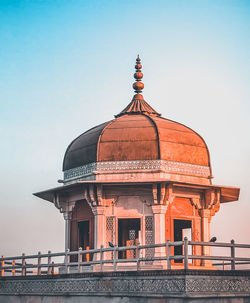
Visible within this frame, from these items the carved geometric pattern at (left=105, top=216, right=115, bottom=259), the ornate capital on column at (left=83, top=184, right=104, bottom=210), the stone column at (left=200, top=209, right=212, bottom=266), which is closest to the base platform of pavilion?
the carved geometric pattern at (left=105, top=216, right=115, bottom=259)

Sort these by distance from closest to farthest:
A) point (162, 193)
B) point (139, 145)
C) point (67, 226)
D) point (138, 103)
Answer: point (162, 193) → point (139, 145) → point (67, 226) → point (138, 103)

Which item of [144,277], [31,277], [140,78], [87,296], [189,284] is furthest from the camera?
[140,78]

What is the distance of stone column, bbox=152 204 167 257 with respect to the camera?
22.0 m

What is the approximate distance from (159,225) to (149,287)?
5.28 m

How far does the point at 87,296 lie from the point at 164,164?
6131 mm

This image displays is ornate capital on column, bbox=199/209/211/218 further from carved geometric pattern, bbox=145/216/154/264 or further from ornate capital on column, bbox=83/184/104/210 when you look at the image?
ornate capital on column, bbox=83/184/104/210

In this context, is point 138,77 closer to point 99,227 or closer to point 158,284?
point 99,227

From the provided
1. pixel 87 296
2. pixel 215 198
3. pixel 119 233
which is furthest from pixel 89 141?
pixel 87 296

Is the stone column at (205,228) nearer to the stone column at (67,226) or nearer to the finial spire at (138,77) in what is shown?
the stone column at (67,226)

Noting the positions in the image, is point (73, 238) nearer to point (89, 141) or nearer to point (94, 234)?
point (94, 234)

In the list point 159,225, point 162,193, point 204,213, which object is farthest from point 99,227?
point 204,213

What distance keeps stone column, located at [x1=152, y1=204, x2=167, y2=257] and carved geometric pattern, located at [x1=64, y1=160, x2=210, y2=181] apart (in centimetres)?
151

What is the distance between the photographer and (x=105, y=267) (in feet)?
72.6

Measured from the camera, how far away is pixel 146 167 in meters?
23.0
